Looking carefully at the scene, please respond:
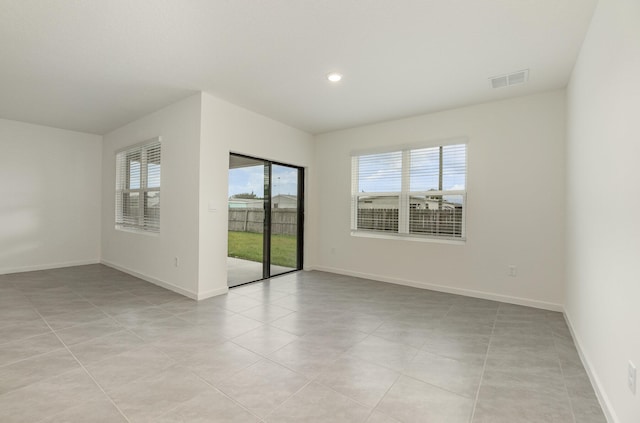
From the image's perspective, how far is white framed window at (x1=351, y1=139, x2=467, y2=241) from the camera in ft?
14.1

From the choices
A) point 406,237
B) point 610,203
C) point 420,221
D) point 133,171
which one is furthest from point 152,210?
point 610,203

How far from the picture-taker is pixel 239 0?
2100 mm

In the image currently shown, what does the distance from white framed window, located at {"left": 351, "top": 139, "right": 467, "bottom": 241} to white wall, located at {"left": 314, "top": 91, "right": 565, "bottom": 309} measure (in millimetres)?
150

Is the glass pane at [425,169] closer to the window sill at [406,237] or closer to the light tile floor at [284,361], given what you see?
the window sill at [406,237]

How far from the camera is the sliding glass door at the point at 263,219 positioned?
453 centimetres

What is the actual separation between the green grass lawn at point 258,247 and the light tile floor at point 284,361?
921 millimetres

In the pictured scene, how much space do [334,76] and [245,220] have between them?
256 cm

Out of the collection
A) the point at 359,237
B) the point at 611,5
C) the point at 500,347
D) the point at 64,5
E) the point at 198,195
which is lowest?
the point at 500,347

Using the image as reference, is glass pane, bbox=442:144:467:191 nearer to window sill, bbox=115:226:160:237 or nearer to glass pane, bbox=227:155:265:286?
glass pane, bbox=227:155:265:286

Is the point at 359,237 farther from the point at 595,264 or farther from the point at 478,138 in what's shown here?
the point at 595,264

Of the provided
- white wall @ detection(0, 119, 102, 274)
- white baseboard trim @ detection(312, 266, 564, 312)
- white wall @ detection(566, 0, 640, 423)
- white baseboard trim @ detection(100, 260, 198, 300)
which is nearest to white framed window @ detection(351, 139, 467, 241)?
white baseboard trim @ detection(312, 266, 564, 312)

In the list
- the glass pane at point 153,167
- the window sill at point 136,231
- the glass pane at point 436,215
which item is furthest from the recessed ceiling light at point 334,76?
the window sill at point 136,231

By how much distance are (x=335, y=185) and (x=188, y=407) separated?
4.27 metres

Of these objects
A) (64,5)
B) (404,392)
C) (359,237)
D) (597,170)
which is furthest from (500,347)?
(64,5)
